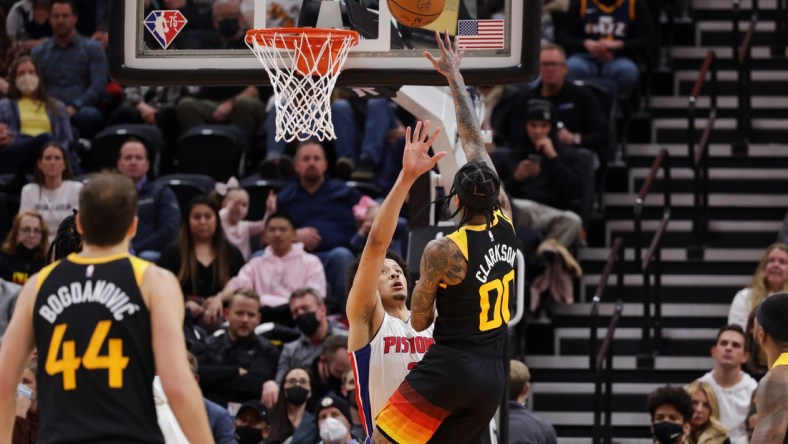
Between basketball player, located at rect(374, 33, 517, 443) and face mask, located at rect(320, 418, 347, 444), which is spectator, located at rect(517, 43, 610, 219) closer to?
face mask, located at rect(320, 418, 347, 444)

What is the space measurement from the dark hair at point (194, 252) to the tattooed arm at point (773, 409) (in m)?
6.49

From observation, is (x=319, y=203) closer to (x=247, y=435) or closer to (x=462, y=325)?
(x=247, y=435)

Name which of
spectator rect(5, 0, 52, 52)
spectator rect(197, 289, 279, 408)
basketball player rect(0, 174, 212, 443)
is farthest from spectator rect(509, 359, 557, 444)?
spectator rect(5, 0, 52, 52)

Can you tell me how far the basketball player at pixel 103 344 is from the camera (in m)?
5.65

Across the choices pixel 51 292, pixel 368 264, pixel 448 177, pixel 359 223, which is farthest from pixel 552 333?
pixel 51 292

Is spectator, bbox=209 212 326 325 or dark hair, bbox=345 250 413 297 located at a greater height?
dark hair, bbox=345 250 413 297

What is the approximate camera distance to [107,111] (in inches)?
637

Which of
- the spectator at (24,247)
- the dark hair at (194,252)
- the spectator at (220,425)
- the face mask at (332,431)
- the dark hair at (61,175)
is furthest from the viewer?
the dark hair at (61,175)

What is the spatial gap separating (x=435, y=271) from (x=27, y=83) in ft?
28.0

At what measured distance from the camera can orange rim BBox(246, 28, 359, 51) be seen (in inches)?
341

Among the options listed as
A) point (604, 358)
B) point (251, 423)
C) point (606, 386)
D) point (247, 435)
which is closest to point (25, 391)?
point (247, 435)

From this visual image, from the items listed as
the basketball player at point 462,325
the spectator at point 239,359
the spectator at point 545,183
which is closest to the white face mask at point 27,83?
the spectator at point 239,359

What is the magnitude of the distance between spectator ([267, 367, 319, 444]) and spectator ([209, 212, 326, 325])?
1.74m

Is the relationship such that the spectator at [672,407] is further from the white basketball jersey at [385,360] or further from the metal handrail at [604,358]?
the white basketball jersey at [385,360]
